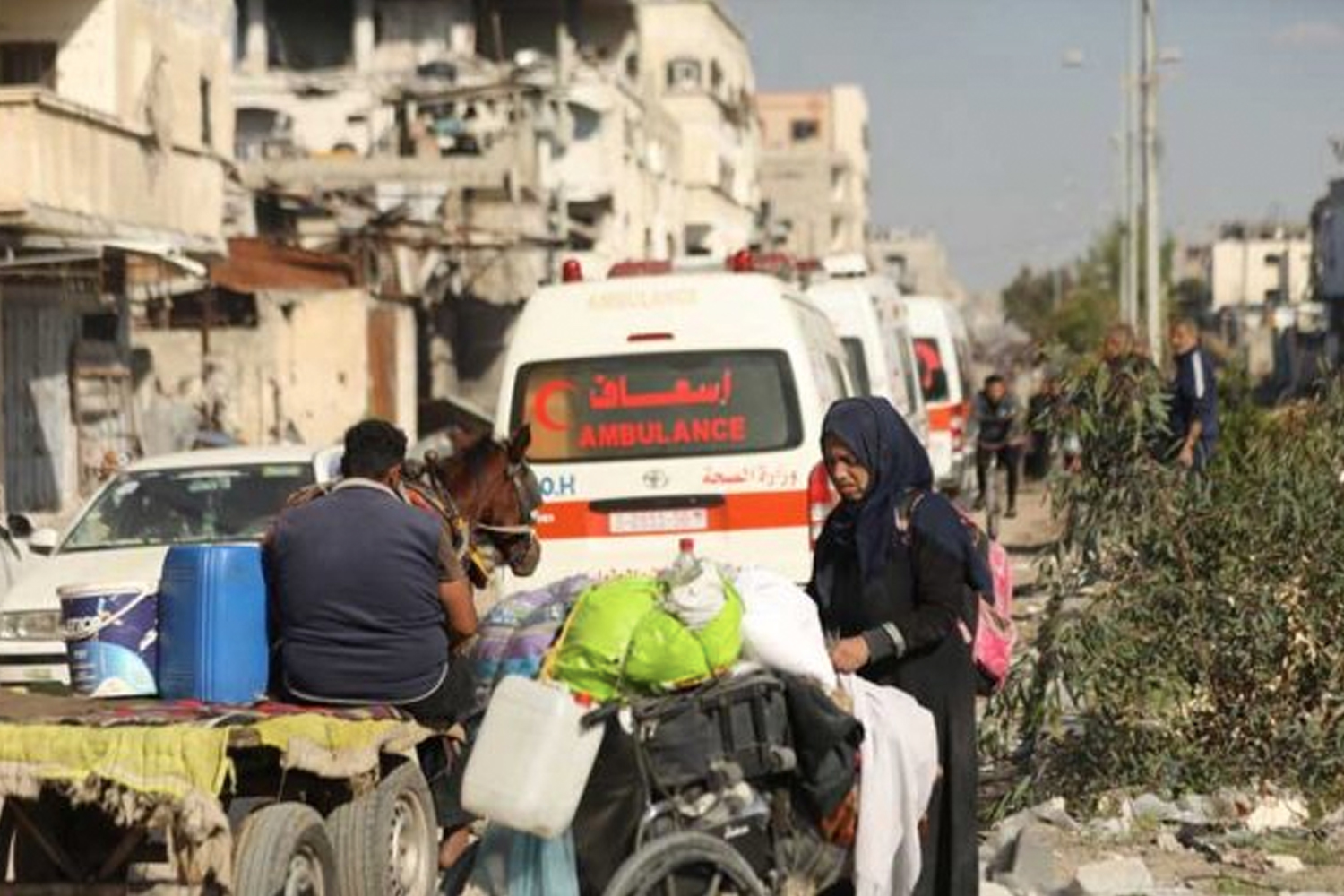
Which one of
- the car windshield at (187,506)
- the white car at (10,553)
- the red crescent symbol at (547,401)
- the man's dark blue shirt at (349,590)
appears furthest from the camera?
the red crescent symbol at (547,401)

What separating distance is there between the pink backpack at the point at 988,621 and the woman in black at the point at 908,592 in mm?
11

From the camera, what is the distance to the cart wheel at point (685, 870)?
690 centimetres

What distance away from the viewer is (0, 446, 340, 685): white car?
13.5m

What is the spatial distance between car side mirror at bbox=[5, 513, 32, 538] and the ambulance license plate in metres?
3.22

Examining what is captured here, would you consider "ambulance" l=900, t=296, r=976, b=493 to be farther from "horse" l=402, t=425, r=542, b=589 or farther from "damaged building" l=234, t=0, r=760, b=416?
"horse" l=402, t=425, r=542, b=589

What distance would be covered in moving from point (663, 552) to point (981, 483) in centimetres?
1405

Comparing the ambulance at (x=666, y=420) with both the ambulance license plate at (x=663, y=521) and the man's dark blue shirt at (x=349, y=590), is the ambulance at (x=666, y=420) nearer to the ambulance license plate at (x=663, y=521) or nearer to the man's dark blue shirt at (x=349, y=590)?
the ambulance license plate at (x=663, y=521)

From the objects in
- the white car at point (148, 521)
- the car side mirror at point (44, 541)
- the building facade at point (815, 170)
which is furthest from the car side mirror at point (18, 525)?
the building facade at point (815, 170)

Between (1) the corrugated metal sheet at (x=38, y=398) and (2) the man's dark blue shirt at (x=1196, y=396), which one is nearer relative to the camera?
(2) the man's dark blue shirt at (x=1196, y=396)

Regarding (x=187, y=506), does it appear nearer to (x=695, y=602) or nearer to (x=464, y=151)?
(x=695, y=602)

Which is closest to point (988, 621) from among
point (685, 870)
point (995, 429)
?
point (685, 870)

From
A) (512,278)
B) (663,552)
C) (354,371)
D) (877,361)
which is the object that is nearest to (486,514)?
(663,552)

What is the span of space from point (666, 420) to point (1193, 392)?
3318mm

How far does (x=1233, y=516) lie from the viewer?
34.9ft
